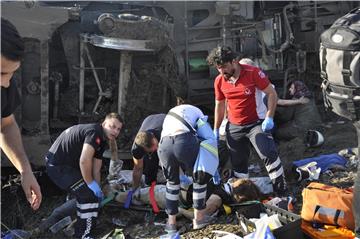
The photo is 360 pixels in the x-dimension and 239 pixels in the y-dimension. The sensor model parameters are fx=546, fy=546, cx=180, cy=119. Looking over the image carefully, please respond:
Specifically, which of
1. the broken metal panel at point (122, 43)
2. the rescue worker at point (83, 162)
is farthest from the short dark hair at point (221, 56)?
the rescue worker at point (83, 162)

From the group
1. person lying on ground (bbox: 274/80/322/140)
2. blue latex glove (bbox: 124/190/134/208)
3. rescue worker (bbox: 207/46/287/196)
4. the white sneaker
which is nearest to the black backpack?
rescue worker (bbox: 207/46/287/196)

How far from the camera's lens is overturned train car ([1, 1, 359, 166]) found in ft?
17.7

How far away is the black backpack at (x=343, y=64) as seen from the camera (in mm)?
3266

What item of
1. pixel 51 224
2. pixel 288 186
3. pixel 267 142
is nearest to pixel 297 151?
pixel 288 186

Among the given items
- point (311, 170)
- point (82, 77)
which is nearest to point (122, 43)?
point (82, 77)

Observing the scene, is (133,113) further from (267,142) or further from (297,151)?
(297,151)

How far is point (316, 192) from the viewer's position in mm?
4246

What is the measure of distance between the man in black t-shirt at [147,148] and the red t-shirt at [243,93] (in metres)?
0.71

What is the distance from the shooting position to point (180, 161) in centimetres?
487

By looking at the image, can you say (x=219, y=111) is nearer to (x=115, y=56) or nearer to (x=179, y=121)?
(x=179, y=121)

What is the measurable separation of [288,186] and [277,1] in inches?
113

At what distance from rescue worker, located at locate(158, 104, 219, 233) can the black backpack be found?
1606 millimetres

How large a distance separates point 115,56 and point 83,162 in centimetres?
131

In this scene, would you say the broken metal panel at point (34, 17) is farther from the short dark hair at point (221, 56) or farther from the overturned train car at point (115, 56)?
the short dark hair at point (221, 56)
